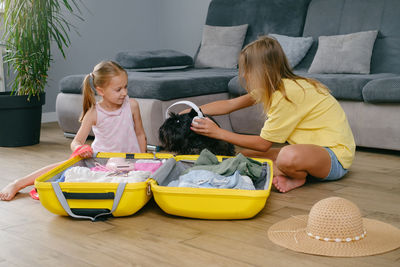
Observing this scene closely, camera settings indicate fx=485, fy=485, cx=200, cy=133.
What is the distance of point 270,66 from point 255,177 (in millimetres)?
476

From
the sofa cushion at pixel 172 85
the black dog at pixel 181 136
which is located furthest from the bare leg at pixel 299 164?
the sofa cushion at pixel 172 85

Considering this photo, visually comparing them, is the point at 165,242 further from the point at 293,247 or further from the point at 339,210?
the point at 339,210

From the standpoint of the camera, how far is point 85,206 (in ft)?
5.60

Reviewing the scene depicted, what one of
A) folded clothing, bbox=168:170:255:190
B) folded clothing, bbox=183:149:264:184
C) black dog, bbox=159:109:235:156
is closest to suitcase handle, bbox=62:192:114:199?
folded clothing, bbox=168:170:255:190

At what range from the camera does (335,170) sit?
2.13m

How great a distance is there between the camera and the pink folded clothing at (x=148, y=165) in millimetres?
2053

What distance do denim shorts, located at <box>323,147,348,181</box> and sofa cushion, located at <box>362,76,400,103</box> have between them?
68 centimetres

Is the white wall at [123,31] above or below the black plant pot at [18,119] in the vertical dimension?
above

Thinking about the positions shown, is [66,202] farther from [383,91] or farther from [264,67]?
[383,91]

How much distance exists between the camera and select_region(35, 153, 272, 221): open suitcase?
1.61m


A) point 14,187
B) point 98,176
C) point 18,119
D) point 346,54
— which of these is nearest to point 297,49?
point 346,54

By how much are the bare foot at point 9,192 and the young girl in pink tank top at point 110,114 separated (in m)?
0.33

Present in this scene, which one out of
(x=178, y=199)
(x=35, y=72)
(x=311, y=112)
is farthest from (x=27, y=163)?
(x=311, y=112)

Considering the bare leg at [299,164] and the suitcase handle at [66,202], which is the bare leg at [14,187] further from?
the bare leg at [299,164]
